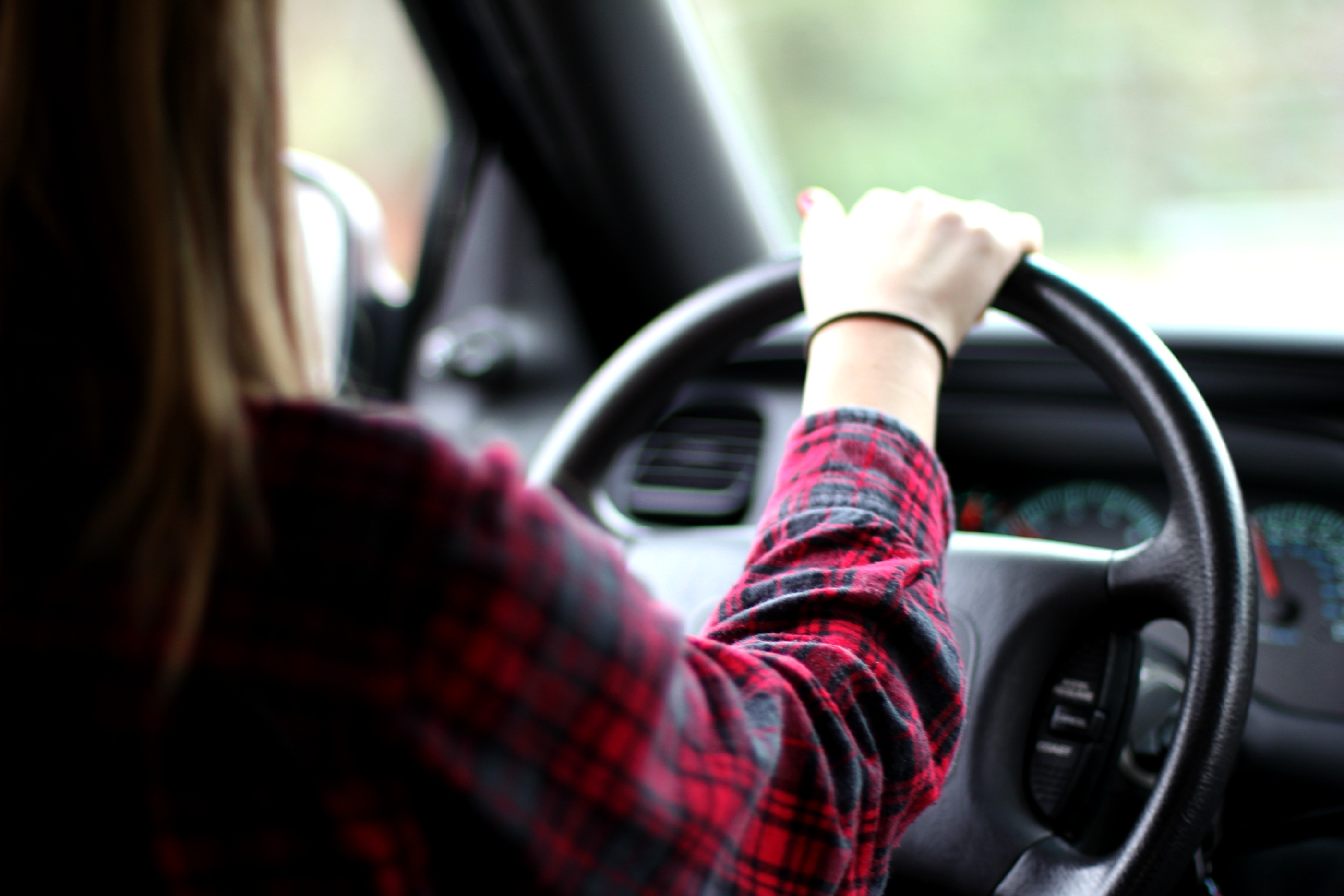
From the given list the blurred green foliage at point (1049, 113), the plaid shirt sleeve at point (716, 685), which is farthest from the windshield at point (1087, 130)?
the plaid shirt sleeve at point (716, 685)

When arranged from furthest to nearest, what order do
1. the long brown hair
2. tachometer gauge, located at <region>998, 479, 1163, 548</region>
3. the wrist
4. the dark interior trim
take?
the dark interior trim → tachometer gauge, located at <region>998, 479, 1163, 548</region> → the wrist → the long brown hair

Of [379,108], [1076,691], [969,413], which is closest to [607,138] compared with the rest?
[379,108]

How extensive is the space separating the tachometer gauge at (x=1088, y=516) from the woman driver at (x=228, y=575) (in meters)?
1.04

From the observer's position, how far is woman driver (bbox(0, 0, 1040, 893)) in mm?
389

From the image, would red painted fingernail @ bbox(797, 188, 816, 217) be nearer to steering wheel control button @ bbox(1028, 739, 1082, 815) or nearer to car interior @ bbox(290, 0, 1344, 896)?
car interior @ bbox(290, 0, 1344, 896)

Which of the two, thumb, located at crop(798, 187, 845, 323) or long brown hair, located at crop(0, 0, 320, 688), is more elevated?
thumb, located at crop(798, 187, 845, 323)

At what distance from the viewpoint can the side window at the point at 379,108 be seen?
1.58m

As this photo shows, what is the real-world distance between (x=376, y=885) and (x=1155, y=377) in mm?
660

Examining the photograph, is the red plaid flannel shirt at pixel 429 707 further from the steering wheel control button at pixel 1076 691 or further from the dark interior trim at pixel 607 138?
the dark interior trim at pixel 607 138

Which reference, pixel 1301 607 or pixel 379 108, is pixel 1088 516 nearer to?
pixel 1301 607

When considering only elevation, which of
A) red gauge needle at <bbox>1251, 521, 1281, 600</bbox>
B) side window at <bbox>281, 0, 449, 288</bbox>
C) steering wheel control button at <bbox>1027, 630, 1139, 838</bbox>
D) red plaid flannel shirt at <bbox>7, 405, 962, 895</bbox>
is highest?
side window at <bbox>281, 0, 449, 288</bbox>

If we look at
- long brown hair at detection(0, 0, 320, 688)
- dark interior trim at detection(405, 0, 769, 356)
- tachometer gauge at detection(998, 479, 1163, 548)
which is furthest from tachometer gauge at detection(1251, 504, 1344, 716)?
long brown hair at detection(0, 0, 320, 688)

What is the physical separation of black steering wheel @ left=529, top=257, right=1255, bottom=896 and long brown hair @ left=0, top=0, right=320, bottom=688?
2.02 ft

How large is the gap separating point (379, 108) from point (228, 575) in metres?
1.48
